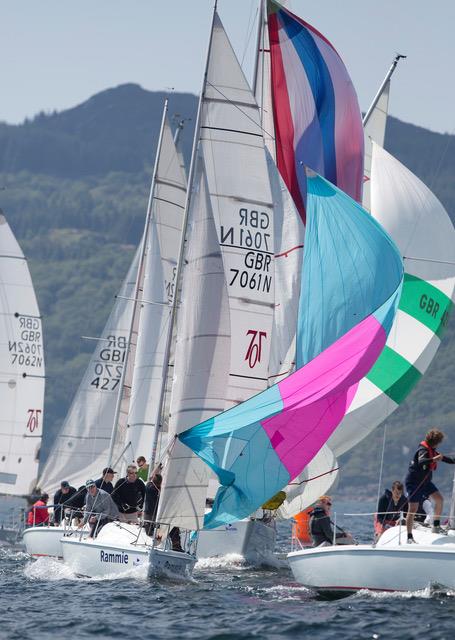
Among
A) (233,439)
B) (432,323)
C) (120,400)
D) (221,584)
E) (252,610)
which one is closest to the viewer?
(252,610)

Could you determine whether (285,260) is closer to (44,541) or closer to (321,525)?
(44,541)

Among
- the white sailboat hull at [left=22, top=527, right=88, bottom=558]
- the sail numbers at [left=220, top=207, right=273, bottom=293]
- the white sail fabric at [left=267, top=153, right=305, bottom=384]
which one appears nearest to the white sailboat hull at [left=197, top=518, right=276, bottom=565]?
the white sailboat hull at [left=22, top=527, right=88, bottom=558]

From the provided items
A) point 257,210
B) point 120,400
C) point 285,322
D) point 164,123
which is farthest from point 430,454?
point 164,123

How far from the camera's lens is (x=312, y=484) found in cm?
1939

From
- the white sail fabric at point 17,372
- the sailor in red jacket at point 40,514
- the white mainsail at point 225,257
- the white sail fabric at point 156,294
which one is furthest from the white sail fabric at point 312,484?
the white sail fabric at point 17,372

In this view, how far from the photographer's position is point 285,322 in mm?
21125

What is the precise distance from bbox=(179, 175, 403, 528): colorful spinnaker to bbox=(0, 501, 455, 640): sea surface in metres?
1.12

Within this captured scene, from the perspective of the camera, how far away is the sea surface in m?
12.8

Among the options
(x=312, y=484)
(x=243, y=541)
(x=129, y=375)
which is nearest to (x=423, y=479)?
(x=312, y=484)

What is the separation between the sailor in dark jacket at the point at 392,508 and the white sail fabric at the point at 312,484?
274 cm

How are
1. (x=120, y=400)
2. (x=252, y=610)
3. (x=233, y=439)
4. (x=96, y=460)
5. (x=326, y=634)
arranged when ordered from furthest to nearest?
(x=96, y=460)
(x=120, y=400)
(x=233, y=439)
(x=252, y=610)
(x=326, y=634)

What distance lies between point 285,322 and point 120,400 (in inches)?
177

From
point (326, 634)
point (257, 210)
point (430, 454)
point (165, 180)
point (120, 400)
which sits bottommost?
point (326, 634)

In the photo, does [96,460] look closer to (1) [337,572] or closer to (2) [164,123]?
(2) [164,123]
